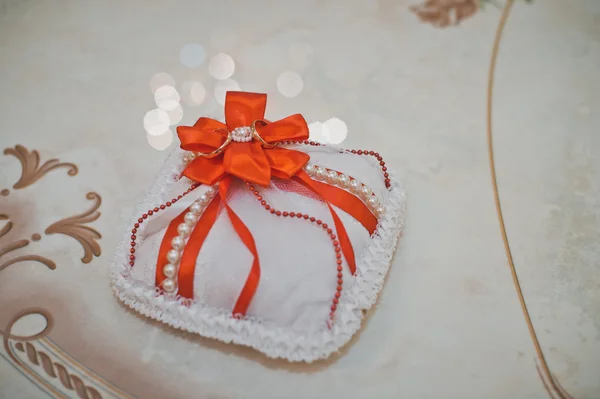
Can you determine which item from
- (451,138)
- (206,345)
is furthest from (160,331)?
(451,138)

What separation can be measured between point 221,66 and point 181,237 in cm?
80

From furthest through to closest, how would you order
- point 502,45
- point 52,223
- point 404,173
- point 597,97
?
point 502,45 < point 597,97 < point 404,173 < point 52,223

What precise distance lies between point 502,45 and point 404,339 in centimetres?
111

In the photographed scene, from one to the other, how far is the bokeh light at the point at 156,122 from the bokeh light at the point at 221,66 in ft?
0.75

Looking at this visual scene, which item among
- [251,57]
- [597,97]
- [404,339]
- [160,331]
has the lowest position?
[160,331]

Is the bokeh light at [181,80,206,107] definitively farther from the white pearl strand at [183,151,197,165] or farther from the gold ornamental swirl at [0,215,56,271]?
the gold ornamental swirl at [0,215,56,271]

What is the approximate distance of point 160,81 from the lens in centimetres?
154

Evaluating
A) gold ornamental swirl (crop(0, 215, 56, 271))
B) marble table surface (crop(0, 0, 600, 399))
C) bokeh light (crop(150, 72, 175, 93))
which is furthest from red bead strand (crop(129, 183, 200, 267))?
bokeh light (crop(150, 72, 175, 93))

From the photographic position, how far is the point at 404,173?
4.26ft

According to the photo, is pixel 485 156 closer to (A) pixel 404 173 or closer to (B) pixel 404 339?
(A) pixel 404 173

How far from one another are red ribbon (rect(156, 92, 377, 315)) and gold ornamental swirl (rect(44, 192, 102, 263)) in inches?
10.5

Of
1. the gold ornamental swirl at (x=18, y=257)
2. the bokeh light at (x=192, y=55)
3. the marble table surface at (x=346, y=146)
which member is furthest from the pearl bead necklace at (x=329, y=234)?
the bokeh light at (x=192, y=55)

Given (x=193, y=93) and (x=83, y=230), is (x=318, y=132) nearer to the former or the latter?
(x=193, y=93)

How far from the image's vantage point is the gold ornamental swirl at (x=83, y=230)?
1149mm
